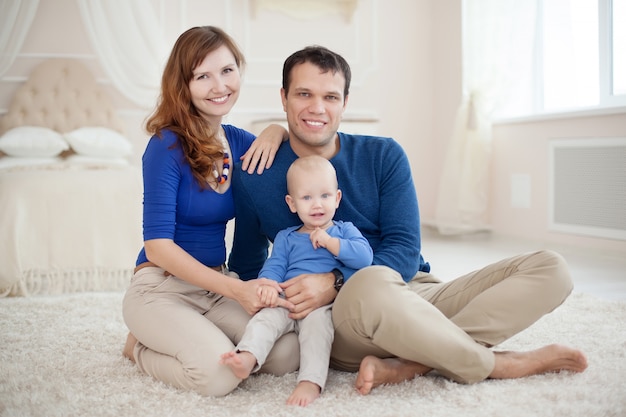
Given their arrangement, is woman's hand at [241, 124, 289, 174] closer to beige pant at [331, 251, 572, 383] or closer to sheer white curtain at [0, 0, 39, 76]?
beige pant at [331, 251, 572, 383]

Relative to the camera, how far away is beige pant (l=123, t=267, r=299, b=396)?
149 centimetres

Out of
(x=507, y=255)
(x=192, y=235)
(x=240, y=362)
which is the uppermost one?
(x=192, y=235)

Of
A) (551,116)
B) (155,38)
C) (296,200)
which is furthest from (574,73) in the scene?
(296,200)

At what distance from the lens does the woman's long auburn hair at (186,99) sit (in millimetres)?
1748

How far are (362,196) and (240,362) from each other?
63cm

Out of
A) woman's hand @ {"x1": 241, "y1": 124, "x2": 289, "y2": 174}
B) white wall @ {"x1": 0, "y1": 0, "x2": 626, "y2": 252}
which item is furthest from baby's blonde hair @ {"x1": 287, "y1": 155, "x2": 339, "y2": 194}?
white wall @ {"x1": 0, "y1": 0, "x2": 626, "y2": 252}

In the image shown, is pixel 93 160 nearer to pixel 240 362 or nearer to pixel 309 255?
pixel 309 255

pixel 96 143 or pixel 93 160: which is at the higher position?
pixel 96 143

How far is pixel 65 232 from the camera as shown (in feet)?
9.87

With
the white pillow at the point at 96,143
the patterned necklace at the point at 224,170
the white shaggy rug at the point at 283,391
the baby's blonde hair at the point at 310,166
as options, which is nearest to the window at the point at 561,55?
the white shaggy rug at the point at 283,391

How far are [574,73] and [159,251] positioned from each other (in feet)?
11.7

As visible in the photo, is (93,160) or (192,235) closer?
(192,235)

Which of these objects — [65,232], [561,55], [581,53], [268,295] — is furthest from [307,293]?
[561,55]

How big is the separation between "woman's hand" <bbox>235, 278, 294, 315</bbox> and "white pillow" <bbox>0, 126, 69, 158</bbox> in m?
2.96
